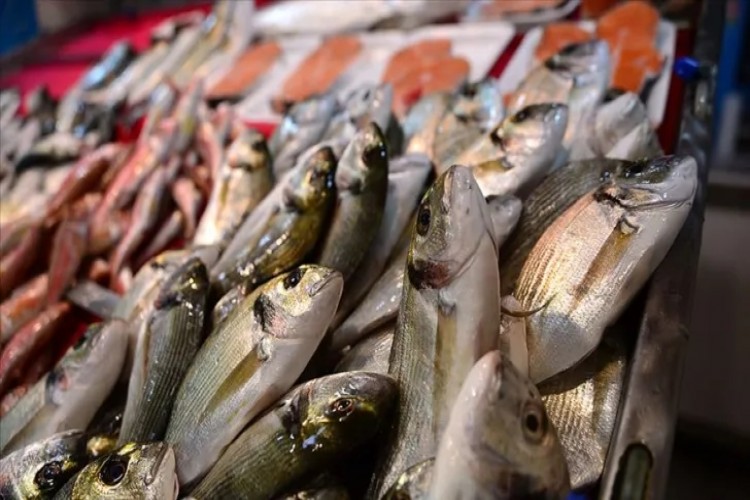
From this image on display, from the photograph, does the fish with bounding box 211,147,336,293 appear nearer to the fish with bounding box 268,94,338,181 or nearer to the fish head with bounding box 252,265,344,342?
the fish head with bounding box 252,265,344,342

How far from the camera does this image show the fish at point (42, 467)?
138 cm

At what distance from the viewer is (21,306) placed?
87.4 inches

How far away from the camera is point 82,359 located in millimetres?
1660

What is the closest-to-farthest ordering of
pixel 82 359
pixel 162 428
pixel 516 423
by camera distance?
pixel 516 423 < pixel 162 428 < pixel 82 359

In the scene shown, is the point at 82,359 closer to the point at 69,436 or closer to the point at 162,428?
the point at 69,436

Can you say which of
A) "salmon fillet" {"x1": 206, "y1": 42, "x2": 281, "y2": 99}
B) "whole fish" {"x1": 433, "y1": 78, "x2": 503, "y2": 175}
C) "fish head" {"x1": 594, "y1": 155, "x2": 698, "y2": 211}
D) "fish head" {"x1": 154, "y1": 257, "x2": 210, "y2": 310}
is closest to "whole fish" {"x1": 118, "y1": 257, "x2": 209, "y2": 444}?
"fish head" {"x1": 154, "y1": 257, "x2": 210, "y2": 310}

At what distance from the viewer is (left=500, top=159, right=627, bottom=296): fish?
1.44 m

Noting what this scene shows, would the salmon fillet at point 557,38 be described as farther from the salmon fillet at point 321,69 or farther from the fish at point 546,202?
the fish at point 546,202

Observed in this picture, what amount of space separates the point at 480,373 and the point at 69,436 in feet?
3.18

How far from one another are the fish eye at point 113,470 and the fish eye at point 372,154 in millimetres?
864

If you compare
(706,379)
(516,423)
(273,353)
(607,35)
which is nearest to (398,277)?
(273,353)

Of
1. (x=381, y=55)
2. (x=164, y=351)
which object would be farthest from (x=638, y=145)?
(x=381, y=55)

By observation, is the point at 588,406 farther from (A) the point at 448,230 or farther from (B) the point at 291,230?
(B) the point at 291,230

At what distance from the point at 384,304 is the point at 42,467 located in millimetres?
786
